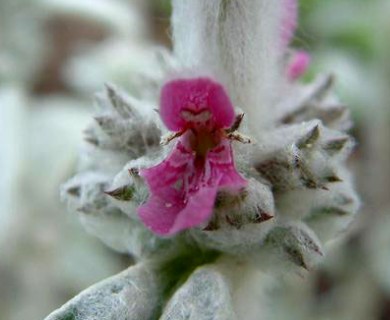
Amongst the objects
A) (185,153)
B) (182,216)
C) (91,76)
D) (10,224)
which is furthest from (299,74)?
(91,76)

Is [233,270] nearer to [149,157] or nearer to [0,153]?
[149,157]

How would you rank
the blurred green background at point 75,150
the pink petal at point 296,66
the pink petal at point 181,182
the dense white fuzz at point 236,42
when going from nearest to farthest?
the pink petal at point 181,182
the dense white fuzz at point 236,42
the pink petal at point 296,66
the blurred green background at point 75,150

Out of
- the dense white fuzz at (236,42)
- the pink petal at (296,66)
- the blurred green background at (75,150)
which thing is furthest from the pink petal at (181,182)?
the blurred green background at (75,150)

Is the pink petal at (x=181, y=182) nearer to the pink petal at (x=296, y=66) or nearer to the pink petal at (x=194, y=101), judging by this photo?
the pink petal at (x=194, y=101)

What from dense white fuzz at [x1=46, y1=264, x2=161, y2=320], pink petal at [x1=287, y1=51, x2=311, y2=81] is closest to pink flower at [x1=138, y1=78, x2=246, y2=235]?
dense white fuzz at [x1=46, y1=264, x2=161, y2=320]

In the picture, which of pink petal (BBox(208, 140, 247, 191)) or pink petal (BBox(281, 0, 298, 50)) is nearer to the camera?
pink petal (BBox(208, 140, 247, 191))

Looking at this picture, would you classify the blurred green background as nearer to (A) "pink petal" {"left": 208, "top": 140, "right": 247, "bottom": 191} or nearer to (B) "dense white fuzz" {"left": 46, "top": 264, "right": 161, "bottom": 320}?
(B) "dense white fuzz" {"left": 46, "top": 264, "right": 161, "bottom": 320}

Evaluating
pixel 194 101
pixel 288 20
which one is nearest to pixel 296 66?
pixel 288 20

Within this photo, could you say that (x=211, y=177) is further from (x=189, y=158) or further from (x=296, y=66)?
(x=296, y=66)
